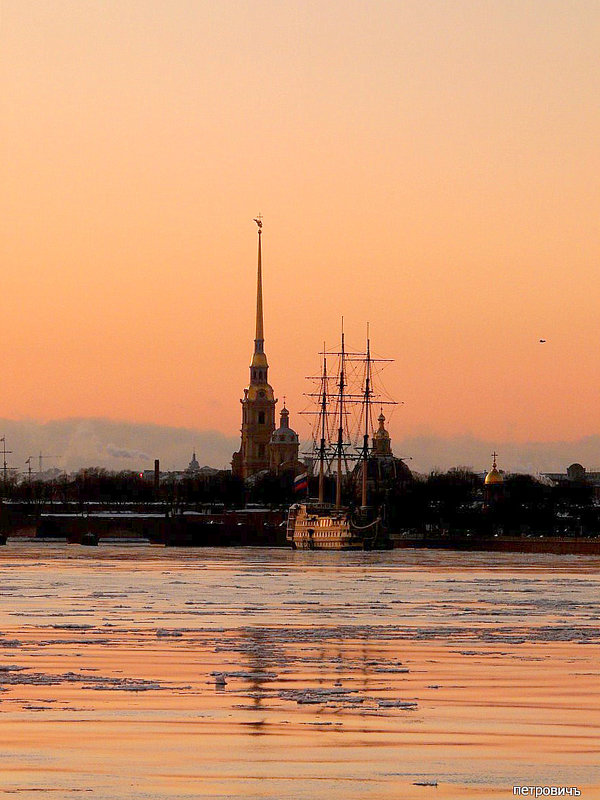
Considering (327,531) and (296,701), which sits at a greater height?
(327,531)

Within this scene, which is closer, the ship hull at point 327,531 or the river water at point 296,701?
the river water at point 296,701

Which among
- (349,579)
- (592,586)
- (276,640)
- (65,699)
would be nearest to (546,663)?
(276,640)

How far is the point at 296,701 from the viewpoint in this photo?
2258cm

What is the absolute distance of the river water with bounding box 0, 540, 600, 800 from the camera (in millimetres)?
17172

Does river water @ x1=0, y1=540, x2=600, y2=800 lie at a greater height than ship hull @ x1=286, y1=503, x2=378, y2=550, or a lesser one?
lesser

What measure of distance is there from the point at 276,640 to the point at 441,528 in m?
168

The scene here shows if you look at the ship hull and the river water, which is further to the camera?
the ship hull

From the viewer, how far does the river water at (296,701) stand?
17.2 metres

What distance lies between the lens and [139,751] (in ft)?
61.5

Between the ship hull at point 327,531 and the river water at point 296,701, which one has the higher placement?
the ship hull at point 327,531

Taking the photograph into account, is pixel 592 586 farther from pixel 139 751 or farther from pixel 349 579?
pixel 139 751

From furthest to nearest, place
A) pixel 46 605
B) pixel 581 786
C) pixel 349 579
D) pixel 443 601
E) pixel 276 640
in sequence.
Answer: pixel 349 579 < pixel 443 601 < pixel 46 605 < pixel 276 640 < pixel 581 786

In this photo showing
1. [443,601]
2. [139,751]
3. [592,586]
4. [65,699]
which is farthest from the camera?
[592,586]

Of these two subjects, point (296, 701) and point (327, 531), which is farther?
point (327, 531)
